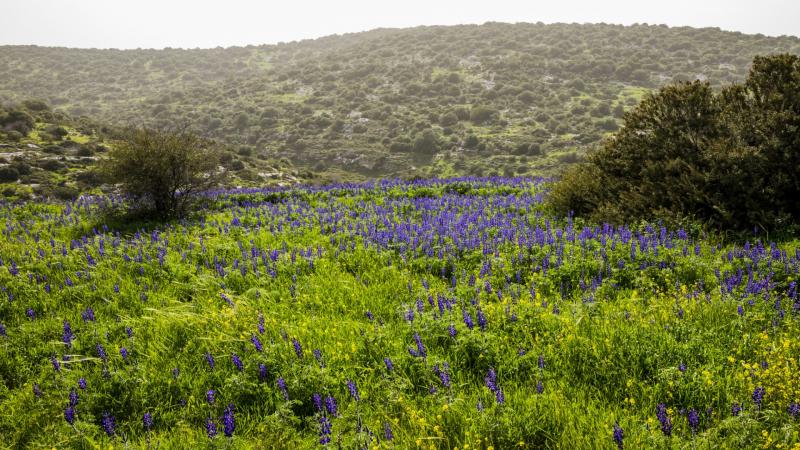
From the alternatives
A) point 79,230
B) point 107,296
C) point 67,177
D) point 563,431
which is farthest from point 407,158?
point 563,431

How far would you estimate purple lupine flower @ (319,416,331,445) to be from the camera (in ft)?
9.90

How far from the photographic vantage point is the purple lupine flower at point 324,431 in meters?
3.02

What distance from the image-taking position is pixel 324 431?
306 cm

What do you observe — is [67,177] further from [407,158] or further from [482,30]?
[482,30]

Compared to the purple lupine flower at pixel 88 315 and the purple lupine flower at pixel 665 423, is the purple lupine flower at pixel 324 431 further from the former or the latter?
the purple lupine flower at pixel 88 315

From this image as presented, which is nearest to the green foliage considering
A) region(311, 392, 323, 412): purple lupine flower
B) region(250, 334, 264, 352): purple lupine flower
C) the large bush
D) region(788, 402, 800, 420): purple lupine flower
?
the large bush

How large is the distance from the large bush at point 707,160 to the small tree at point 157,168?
8931 mm

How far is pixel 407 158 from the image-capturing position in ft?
139

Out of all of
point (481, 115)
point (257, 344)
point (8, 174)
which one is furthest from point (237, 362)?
point (481, 115)

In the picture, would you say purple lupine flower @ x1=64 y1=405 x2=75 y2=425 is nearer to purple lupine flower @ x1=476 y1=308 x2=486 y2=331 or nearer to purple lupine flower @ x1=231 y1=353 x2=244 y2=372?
purple lupine flower @ x1=231 y1=353 x2=244 y2=372

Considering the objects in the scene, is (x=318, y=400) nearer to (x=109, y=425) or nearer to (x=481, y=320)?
(x=109, y=425)

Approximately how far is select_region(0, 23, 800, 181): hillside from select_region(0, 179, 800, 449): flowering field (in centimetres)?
2173

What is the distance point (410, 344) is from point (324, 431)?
1.26 meters

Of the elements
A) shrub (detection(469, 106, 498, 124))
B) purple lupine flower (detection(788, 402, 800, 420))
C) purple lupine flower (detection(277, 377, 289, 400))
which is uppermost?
shrub (detection(469, 106, 498, 124))
